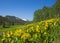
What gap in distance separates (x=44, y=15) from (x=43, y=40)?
108 m

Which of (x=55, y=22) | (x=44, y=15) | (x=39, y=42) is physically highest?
(x=44, y=15)

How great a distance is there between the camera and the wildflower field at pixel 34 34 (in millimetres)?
6738

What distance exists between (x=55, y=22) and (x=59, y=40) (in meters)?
1.91

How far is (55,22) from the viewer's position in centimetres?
935

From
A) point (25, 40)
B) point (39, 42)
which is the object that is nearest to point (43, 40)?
point (39, 42)

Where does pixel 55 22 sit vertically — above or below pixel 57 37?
above

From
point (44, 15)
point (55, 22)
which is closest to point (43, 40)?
point (55, 22)

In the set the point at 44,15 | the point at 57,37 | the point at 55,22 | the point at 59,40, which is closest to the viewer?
the point at 59,40

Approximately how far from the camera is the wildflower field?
22.1ft

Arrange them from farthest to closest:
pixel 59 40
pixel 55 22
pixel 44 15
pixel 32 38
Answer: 1. pixel 44 15
2. pixel 55 22
3. pixel 59 40
4. pixel 32 38

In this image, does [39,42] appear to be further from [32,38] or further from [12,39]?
[12,39]

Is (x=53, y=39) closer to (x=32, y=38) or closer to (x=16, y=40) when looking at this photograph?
(x=32, y=38)

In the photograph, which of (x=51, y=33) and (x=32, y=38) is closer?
(x=32, y=38)

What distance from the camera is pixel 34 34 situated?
735 cm
